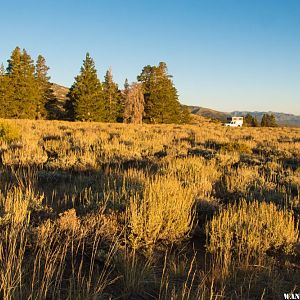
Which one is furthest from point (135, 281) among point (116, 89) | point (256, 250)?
point (116, 89)

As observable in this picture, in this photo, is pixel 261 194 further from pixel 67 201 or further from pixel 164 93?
pixel 164 93

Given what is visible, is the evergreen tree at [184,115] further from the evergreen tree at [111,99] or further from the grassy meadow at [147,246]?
the grassy meadow at [147,246]

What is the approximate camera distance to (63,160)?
328 inches

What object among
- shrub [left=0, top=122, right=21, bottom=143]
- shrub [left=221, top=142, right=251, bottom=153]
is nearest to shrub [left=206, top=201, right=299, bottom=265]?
shrub [left=221, top=142, right=251, bottom=153]

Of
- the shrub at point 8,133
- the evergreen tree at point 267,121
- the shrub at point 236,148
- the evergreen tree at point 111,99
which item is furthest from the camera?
the evergreen tree at point 267,121

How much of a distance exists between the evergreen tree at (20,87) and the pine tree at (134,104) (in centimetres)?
1202

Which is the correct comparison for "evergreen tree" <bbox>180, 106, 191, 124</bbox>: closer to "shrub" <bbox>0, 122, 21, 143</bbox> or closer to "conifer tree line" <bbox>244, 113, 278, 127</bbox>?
"conifer tree line" <bbox>244, 113, 278, 127</bbox>

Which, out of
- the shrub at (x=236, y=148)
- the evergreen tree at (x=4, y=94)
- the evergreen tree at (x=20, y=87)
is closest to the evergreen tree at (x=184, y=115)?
Result: the evergreen tree at (x=20, y=87)

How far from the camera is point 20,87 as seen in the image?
43656 mm

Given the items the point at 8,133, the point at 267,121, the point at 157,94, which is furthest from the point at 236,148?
the point at 267,121

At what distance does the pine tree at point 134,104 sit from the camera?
45.2 meters

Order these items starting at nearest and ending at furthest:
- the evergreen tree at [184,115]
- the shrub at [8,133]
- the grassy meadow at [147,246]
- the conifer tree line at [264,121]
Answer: the grassy meadow at [147,246] → the shrub at [8,133] → the evergreen tree at [184,115] → the conifer tree line at [264,121]

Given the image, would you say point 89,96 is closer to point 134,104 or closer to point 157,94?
point 134,104

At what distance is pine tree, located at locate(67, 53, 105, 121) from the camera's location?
42.6 m
